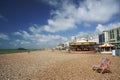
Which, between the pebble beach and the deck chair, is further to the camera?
the deck chair

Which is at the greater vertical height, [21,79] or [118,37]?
[118,37]

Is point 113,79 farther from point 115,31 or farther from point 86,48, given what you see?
point 115,31

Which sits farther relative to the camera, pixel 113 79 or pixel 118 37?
pixel 118 37

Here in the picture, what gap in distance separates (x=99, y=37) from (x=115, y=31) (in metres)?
18.9

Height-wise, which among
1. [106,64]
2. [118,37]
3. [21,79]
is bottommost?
[21,79]

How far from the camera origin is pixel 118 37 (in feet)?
198

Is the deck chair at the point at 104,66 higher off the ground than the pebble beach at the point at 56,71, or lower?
higher

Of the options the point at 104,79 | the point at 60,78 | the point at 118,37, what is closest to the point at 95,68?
the point at 104,79

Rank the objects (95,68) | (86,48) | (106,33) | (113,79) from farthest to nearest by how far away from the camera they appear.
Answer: (106,33), (86,48), (95,68), (113,79)

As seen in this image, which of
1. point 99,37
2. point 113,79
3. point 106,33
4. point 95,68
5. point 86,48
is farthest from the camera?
point 99,37

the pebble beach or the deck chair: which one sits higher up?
the deck chair

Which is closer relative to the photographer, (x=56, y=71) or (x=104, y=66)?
(x=104, y=66)

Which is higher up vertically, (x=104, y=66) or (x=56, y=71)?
(x=104, y=66)

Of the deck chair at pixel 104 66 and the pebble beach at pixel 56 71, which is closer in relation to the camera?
the pebble beach at pixel 56 71
